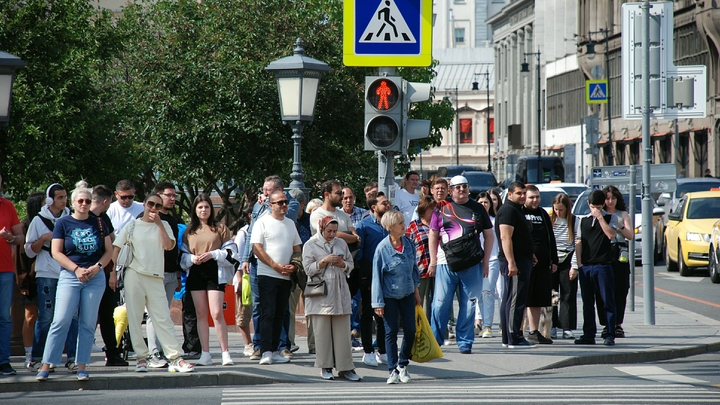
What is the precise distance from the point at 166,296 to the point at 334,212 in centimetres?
203

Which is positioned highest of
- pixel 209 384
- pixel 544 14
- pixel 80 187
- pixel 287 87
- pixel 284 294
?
pixel 544 14

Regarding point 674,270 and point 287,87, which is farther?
point 674,270

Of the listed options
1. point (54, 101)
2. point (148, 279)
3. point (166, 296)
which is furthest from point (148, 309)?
point (54, 101)

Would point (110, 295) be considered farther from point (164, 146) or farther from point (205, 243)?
point (164, 146)

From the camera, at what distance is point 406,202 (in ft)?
51.4

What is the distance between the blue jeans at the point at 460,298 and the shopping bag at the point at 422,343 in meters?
1.46

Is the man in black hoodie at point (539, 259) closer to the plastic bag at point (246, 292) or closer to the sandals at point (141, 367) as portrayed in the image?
the plastic bag at point (246, 292)

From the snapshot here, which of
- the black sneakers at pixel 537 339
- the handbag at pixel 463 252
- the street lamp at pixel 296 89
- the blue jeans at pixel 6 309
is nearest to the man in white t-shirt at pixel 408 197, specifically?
the street lamp at pixel 296 89

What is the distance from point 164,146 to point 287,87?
835cm

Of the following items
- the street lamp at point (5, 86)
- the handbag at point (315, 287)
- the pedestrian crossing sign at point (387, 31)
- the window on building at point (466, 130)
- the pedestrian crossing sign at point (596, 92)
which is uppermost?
the window on building at point (466, 130)

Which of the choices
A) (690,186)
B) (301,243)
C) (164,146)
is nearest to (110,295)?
(301,243)

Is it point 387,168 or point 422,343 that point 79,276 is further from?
point 387,168

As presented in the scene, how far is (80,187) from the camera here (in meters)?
11.3

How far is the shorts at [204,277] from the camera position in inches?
474
